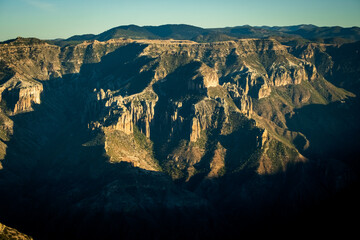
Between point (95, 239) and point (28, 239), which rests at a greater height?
point (28, 239)

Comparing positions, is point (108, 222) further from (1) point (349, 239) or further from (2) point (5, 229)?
(1) point (349, 239)

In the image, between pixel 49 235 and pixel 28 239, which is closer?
pixel 28 239

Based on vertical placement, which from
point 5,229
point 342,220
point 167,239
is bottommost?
point 167,239

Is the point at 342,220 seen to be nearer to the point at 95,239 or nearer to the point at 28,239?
the point at 95,239

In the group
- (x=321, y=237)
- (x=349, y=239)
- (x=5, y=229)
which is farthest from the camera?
(x=321, y=237)

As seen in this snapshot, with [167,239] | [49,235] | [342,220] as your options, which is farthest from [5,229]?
[342,220]

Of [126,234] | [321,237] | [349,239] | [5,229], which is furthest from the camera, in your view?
[126,234]

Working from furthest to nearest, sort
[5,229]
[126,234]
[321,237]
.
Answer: [126,234], [321,237], [5,229]

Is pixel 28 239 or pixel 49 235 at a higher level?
pixel 28 239

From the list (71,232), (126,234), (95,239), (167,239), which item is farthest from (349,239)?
(71,232)
